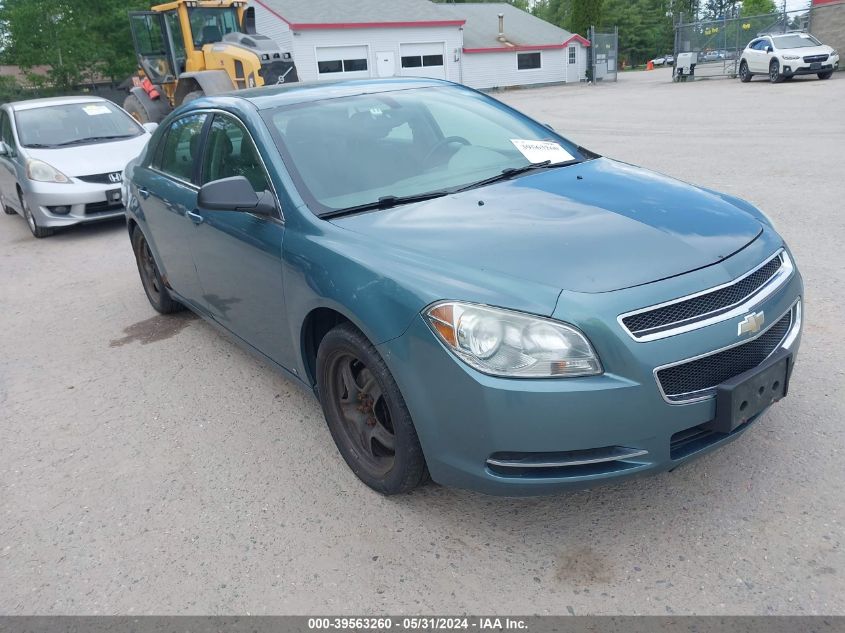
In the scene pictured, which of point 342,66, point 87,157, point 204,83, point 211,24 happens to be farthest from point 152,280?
point 342,66

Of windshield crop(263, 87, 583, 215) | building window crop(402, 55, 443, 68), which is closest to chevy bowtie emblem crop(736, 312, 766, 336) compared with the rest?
windshield crop(263, 87, 583, 215)

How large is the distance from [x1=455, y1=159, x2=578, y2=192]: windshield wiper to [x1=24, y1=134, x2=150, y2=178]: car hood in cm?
637

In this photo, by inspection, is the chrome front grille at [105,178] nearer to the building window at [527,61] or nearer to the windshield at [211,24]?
the windshield at [211,24]

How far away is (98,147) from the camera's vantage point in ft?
30.1

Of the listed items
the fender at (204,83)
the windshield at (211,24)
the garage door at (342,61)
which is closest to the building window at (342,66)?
the garage door at (342,61)

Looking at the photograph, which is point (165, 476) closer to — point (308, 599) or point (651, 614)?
point (308, 599)

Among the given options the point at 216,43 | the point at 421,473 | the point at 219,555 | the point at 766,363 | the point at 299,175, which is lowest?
the point at 219,555

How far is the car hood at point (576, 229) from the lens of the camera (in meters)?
2.51

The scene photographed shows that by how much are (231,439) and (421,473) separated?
53.6 inches

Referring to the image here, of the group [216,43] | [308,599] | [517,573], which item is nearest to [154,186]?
[308,599]

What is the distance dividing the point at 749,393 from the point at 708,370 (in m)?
0.19

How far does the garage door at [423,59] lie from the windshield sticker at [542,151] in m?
32.8

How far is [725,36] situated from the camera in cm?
3144
